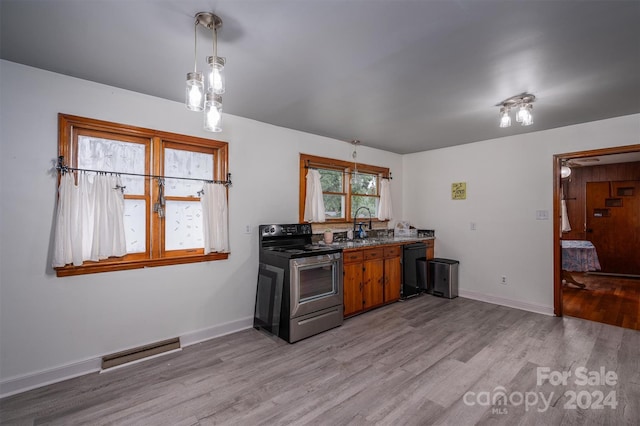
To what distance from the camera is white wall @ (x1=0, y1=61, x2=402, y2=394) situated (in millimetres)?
2244

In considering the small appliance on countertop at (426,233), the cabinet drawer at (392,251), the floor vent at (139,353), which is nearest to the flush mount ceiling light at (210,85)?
the floor vent at (139,353)

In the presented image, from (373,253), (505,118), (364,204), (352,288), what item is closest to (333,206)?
(364,204)

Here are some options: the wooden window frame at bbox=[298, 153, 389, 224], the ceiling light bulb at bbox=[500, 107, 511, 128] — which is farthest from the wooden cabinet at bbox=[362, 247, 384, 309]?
the ceiling light bulb at bbox=[500, 107, 511, 128]

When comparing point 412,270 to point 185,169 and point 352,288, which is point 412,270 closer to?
point 352,288

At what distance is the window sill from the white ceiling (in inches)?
63.2

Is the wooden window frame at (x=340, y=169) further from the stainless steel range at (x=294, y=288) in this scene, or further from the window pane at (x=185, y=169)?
the window pane at (x=185, y=169)

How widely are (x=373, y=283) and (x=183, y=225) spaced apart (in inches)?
101

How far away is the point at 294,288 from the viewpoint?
3094 mm

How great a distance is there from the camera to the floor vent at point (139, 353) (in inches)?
102

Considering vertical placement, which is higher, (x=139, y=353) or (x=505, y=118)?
(x=505, y=118)

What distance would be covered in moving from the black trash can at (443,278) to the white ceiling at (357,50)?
253cm

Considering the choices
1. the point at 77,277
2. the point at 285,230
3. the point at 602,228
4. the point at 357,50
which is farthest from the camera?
the point at 602,228

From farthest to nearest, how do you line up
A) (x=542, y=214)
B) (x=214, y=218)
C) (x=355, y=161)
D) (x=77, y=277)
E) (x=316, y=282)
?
(x=355, y=161)
(x=542, y=214)
(x=316, y=282)
(x=214, y=218)
(x=77, y=277)

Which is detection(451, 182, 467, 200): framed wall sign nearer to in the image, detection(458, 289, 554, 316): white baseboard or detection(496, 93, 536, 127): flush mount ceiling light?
detection(458, 289, 554, 316): white baseboard
